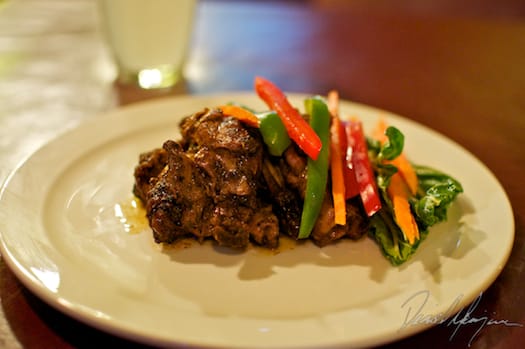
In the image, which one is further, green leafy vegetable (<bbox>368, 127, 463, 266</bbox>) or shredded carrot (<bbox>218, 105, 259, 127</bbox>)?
shredded carrot (<bbox>218, 105, 259, 127</bbox>)

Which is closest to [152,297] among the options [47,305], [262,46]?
[47,305]

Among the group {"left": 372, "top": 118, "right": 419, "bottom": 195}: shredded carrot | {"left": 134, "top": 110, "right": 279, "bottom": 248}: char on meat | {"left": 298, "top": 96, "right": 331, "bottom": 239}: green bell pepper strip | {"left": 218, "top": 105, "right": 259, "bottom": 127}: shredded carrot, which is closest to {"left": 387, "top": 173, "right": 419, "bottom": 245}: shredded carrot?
{"left": 372, "top": 118, "right": 419, "bottom": 195}: shredded carrot

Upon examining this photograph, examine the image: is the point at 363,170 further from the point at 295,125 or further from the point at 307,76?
the point at 307,76

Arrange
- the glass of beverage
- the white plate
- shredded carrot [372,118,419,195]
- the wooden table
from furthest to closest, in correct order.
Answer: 1. the glass of beverage
2. shredded carrot [372,118,419,195]
3. the wooden table
4. the white plate

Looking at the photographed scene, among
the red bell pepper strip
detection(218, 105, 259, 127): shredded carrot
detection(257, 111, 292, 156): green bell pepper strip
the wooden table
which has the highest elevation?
detection(218, 105, 259, 127): shredded carrot

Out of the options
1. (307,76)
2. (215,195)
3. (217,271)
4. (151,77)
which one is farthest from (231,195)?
(307,76)
